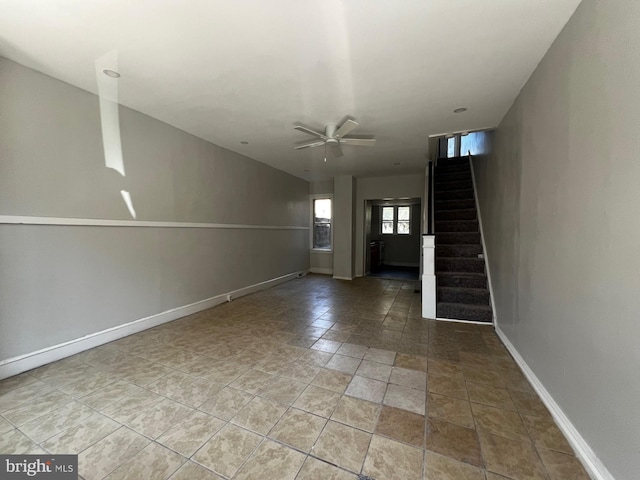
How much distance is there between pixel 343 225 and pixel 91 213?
4804 mm

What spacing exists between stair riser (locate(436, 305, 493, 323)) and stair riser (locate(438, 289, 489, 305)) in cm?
18

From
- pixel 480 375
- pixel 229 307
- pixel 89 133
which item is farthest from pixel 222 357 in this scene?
pixel 89 133

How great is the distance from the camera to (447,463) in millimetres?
1379

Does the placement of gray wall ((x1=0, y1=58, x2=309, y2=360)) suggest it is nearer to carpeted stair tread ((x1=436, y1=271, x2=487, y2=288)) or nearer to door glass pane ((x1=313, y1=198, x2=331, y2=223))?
door glass pane ((x1=313, y1=198, x2=331, y2=223))

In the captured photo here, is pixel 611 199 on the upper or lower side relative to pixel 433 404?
upper

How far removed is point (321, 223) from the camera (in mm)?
7227

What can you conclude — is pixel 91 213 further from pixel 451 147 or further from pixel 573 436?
pixel 451 147

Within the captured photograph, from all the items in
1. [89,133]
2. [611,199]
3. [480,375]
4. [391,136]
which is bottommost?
[480,375]

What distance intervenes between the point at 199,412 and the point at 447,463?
5.15 feet

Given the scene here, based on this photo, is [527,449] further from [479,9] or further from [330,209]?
[330,209]

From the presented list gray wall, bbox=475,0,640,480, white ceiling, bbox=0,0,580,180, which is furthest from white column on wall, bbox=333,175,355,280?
gray wall, bbox=475,0,640,480

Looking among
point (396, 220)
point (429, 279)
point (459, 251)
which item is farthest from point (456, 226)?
point (396, 220)

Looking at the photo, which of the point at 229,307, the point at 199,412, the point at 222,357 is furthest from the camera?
the point at 229,307

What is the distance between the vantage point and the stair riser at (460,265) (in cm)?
396
